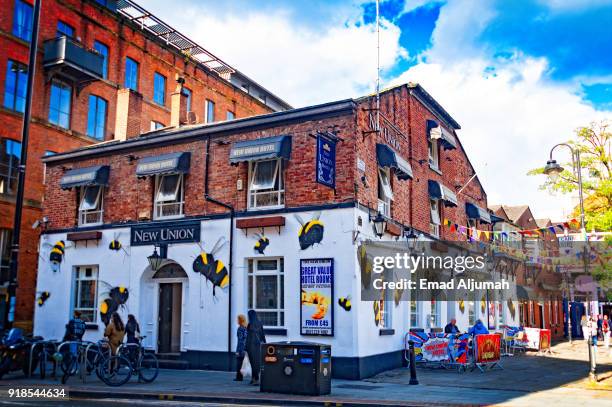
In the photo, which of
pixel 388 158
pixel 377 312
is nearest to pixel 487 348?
pixel 377 312

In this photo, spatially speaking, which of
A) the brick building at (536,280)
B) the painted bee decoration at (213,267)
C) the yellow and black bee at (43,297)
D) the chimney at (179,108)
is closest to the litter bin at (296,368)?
the painted bee decoration at (213,267)

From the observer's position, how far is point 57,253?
20.4 meters

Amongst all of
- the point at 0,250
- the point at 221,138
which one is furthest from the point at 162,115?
the point at 221,138

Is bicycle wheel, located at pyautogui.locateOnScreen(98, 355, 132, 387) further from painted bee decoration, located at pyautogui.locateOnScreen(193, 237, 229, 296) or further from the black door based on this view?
the black door

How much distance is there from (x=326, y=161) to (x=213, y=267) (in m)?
4.73

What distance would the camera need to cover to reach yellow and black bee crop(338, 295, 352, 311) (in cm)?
1523

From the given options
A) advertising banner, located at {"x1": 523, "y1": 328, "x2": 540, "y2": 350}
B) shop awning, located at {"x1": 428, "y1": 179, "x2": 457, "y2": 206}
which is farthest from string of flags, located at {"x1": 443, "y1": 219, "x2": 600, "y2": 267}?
advertising banner, located at {"x1": 523, "y1": 328, "x2": 540, "y2": 350}

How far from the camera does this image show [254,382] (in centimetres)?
1388

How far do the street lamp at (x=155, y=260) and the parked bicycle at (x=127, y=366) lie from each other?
157 inches

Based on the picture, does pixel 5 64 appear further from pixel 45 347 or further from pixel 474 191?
pixel 474 191

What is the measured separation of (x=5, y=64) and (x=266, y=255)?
17749mm

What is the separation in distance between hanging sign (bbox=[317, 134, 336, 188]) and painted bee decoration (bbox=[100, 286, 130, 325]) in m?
7.66

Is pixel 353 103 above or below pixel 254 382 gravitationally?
above

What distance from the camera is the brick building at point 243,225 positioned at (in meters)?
15.8
